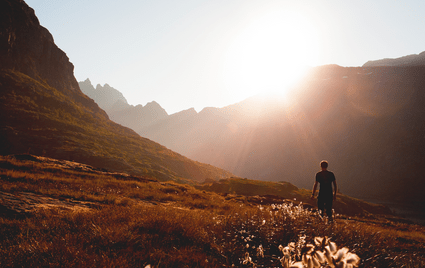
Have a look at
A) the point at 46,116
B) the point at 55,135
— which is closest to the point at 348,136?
the point at 55,135

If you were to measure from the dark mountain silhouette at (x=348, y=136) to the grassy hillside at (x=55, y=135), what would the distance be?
112795 mm

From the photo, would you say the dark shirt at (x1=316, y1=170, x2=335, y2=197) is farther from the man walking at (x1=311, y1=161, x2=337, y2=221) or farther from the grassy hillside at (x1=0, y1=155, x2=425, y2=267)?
the grassy hillside at (x1=0, y1=155, x2=425, y2=267)

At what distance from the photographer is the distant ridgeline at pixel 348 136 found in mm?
115125

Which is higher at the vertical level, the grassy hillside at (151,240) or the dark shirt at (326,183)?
the dark shirt at (326,183)

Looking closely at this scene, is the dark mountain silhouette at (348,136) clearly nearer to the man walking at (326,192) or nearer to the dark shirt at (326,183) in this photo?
the man walking at (326,192)

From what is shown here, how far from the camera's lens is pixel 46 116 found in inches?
1598

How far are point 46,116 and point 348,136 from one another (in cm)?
16573

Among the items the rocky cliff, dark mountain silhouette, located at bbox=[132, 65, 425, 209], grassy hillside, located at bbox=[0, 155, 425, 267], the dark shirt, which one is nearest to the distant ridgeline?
dark mountain silhouette, located at bbox=[132, 65, 425, 209]

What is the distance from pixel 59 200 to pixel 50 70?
250ft

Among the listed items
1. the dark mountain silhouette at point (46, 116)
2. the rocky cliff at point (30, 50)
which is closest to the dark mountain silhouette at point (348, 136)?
the dark mountain silhouette at point (46, 116)

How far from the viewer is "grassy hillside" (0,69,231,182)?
31.0 metres

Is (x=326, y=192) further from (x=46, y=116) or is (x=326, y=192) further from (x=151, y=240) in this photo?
(x=46, y=116)

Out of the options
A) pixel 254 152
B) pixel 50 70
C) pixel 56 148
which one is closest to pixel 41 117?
pixel 56 148

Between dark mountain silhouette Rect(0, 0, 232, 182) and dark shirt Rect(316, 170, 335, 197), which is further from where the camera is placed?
dark mountain silhouette Rect(0, 0, 232, 182)
